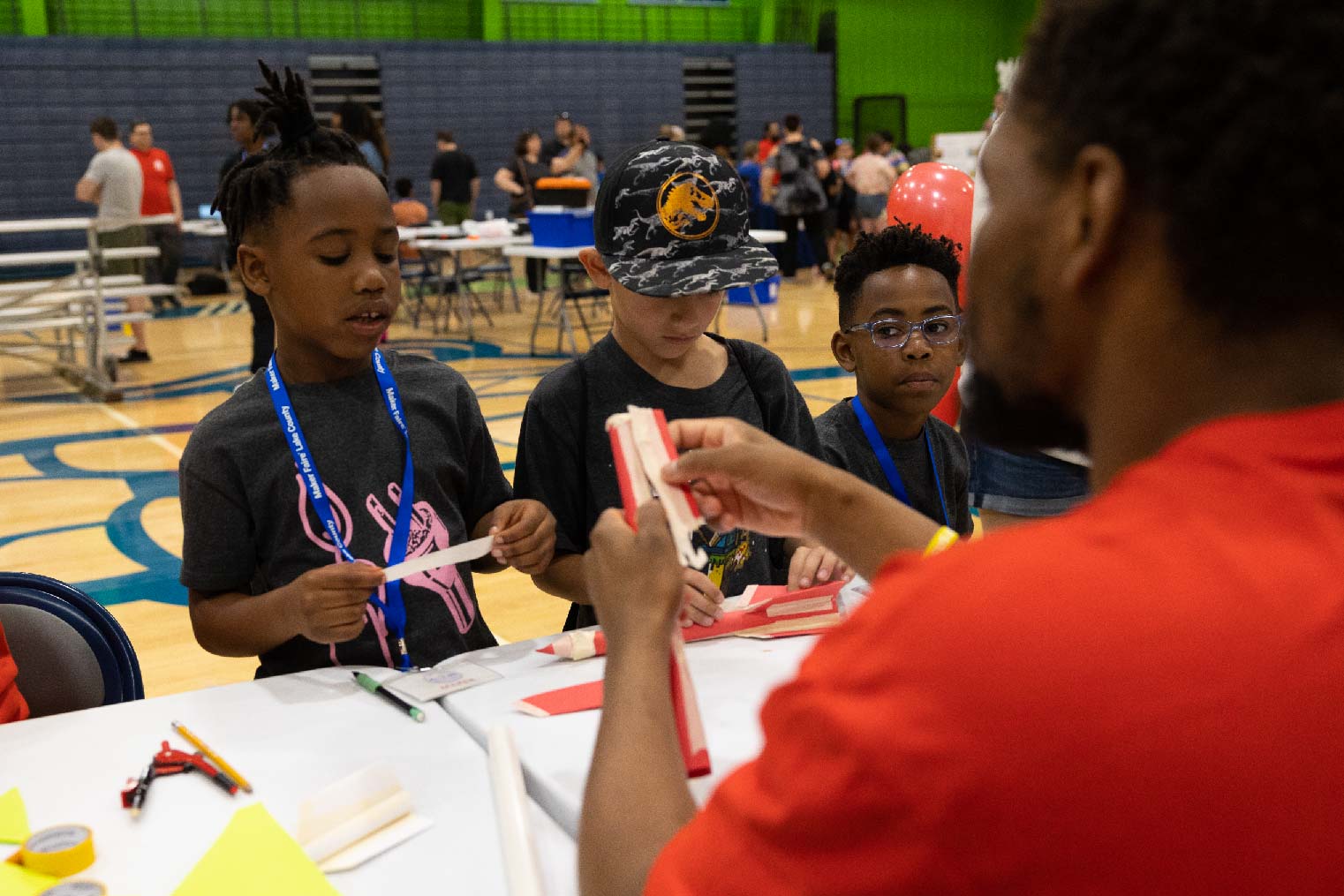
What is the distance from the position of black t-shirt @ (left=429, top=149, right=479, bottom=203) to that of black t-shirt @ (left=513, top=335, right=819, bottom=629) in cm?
1104

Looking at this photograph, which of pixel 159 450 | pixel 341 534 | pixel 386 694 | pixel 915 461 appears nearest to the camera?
pixel 386 694

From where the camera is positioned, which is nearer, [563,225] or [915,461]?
[915,461]

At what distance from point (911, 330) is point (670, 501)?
1.40 m

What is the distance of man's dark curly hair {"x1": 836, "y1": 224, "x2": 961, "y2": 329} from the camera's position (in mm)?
2484

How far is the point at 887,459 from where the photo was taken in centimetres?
232

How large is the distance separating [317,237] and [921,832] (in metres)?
1.63

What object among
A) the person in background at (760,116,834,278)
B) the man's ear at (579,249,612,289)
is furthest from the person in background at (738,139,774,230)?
the man's ear at (579,249,612,289)

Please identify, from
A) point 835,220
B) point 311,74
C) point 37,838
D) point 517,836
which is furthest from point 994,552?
point 311,74

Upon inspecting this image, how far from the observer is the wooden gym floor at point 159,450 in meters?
3.87

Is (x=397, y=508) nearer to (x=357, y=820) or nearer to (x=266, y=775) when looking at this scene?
(x=266, y=775)

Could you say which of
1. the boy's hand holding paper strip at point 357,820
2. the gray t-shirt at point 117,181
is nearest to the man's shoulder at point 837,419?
the boy's hand holding paper strip at point 357,820

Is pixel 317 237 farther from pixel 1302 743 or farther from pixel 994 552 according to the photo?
pixel 1302 743

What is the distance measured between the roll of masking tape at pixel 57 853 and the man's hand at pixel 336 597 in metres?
0.46

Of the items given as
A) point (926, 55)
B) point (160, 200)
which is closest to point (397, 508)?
point (160, 200)
